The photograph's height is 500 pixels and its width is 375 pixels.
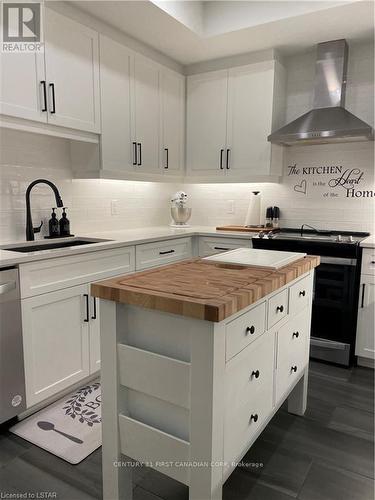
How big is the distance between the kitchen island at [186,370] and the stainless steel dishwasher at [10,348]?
76cm

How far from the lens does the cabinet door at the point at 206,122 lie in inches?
138

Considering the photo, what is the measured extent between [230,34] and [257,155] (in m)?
1.01

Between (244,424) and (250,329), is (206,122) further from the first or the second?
(244,424)

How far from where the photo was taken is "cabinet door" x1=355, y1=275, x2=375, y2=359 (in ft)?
8.86

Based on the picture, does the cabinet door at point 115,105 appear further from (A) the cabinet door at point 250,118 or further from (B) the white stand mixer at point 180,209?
(A) the cabinet door at point 250,118

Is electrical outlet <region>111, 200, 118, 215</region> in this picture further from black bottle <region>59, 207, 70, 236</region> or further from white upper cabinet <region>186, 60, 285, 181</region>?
white upper cabinet <region>186, 60, 285, 181</region>

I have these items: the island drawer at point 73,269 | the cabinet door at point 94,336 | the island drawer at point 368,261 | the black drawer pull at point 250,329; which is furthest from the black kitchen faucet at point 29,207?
the island drawer at point 368,261

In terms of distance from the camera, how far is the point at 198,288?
1314 mm

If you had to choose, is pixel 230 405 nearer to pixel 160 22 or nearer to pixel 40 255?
pixel 40 255

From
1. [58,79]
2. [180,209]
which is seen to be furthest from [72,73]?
[180,209]

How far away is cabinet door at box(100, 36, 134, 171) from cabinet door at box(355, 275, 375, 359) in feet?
6.78

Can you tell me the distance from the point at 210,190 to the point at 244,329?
2.83m
